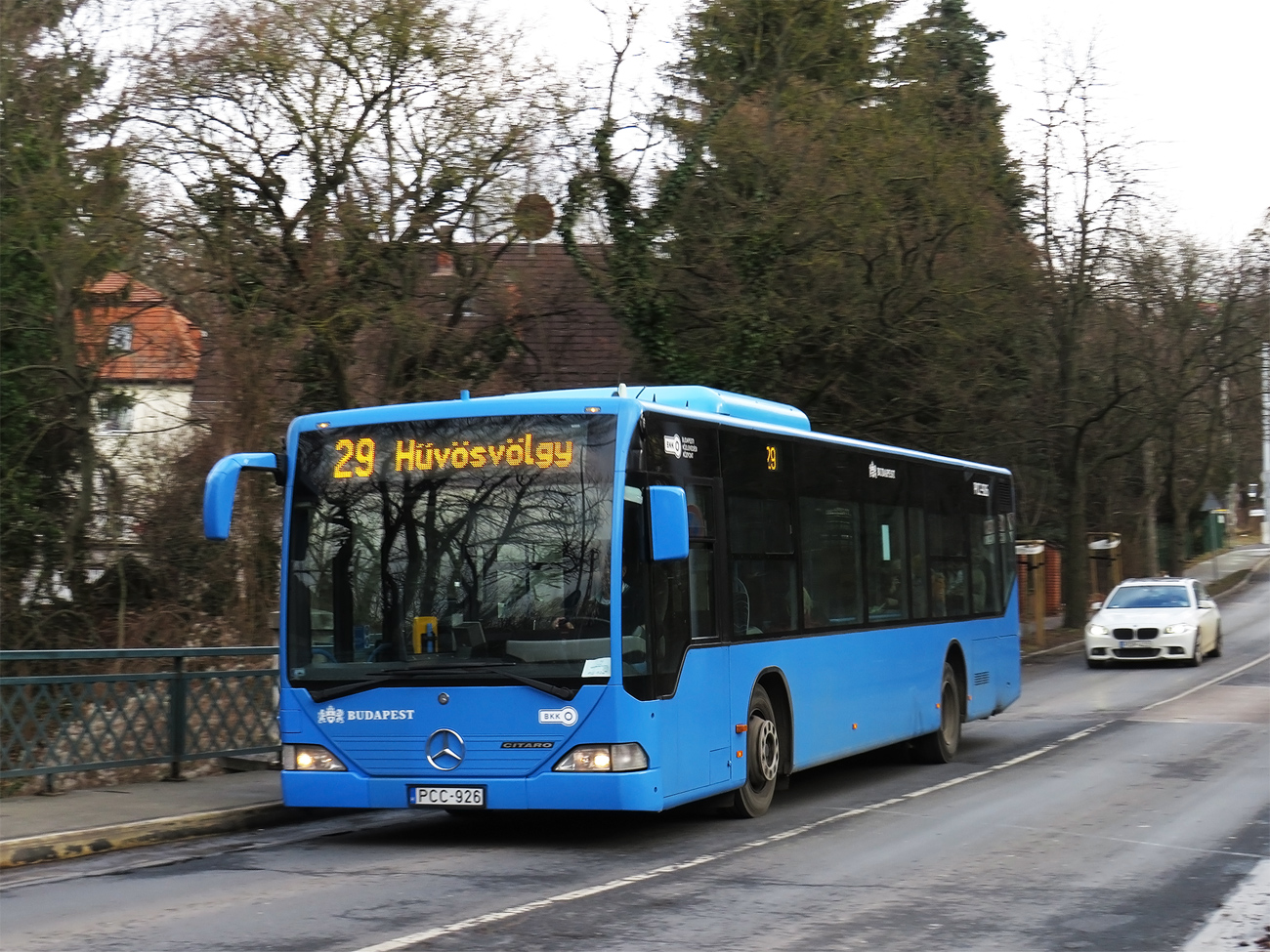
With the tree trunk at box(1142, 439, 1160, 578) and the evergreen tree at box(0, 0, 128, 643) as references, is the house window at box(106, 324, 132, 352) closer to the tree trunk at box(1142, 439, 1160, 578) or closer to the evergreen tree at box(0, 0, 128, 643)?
the evergreen tree at box(0, 0, 128, 643)

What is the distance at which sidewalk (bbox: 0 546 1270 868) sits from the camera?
1003cm

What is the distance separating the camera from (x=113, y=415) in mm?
18672

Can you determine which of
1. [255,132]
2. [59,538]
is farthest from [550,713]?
[255,132]

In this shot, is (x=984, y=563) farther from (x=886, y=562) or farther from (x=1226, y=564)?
(x=1226, y=564)

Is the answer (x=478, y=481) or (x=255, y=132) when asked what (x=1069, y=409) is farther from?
(x=478, y=481)

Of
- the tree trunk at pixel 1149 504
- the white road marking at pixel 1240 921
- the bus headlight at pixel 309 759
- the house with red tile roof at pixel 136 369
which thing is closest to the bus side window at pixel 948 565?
the white road marking at pixel 1240 921

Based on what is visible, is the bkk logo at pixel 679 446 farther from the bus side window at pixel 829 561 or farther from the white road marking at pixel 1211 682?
the white road marking at pixel 1211 682

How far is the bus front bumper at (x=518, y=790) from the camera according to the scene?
31.4 feet

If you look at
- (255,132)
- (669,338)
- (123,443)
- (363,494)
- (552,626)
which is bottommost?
(552,626)

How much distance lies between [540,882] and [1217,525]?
68178 millimetres

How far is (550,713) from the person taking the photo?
31.7 feet

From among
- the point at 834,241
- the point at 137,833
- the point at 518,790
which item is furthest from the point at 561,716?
the point at 834,241

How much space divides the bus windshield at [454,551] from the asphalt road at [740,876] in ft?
4.23

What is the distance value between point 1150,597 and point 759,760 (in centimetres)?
2169
